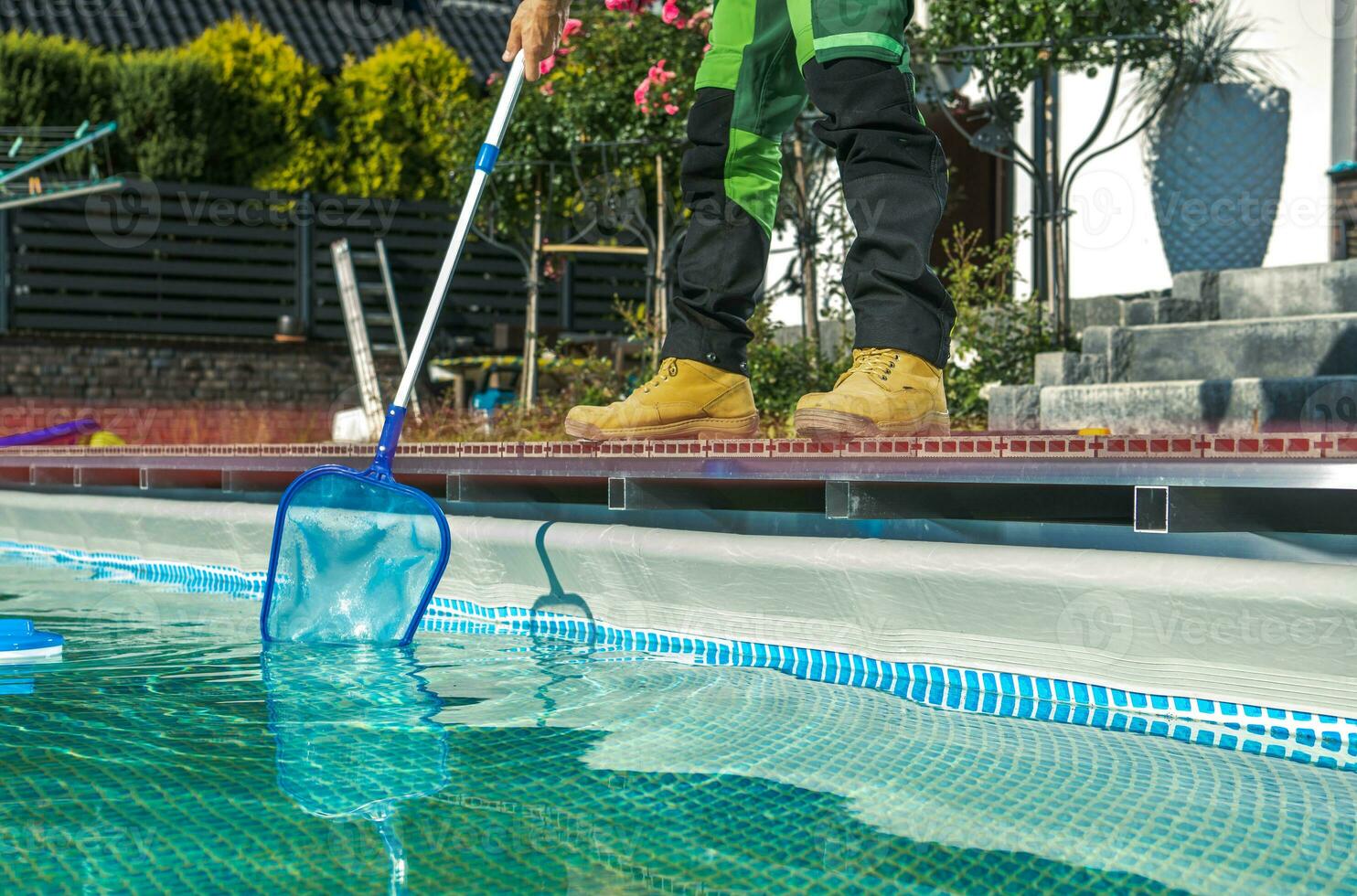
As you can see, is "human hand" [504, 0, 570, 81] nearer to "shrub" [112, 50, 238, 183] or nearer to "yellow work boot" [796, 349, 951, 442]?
"yellow work boot" [796, 349, 951, 442]

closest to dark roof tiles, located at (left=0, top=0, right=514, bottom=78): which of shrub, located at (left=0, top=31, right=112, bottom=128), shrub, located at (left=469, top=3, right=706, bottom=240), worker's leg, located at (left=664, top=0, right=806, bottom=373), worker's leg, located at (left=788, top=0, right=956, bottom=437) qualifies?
shrub, located at (left=0, top=31, right=112, bottom=128)

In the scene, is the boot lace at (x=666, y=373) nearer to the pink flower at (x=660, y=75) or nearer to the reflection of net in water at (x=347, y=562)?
the reflection of net in water at (x=347, y=562)

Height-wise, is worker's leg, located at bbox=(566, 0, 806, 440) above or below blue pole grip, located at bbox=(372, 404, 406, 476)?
above

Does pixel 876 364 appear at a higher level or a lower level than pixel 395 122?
lower

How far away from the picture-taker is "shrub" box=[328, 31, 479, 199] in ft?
47.2

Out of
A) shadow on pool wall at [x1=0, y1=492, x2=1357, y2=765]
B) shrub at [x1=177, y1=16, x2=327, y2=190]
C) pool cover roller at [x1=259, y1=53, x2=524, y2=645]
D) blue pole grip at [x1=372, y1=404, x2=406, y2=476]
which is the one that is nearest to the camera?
shadow on pool wall at [x1=0, y1=492, x2=1357, y2=765]

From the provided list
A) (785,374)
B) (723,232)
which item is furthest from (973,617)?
(785,374)

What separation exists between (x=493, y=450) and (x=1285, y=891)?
2.66 metres

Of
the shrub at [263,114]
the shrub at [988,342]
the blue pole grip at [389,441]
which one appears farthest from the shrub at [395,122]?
the blue pole grip at [389,441]

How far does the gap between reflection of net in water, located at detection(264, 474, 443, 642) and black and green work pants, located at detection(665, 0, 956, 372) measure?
0.83 metres

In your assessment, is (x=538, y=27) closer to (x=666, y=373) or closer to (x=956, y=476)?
(x=666, y=373)

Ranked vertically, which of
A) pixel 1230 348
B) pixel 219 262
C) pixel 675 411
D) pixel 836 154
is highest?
pixel 219 262

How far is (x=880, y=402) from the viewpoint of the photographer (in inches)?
115

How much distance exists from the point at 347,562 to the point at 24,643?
0.71 metres
